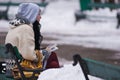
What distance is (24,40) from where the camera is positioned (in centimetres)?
559

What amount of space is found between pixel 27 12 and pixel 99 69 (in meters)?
1.42

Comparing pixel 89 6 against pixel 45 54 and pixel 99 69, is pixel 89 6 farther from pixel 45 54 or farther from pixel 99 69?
pixel 99 69

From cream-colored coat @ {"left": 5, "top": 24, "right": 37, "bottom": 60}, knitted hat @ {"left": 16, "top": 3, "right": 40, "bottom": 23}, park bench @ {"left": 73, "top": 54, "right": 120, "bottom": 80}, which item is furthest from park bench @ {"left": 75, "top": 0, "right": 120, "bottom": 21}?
park bench @ {"left": 73, "top": 54, "right": 120, "bottom": 80}

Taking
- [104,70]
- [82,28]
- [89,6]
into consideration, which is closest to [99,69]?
[104,70]

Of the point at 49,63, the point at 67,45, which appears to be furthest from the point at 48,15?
the point at 49,63

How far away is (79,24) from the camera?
61.8 ft

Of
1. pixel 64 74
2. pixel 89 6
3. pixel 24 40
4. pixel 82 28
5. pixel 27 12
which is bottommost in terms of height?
pixel 82 28

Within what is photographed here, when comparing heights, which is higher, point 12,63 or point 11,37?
point 11,37

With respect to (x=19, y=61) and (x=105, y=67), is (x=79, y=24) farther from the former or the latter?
(x=105, y=67)

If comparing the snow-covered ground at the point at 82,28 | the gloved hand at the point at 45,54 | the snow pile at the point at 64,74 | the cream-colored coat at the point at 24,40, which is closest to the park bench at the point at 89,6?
the snow-covered ground at the point at 82,28

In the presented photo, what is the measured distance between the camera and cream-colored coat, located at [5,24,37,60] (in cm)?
559

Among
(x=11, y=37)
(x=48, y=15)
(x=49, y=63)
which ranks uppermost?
(x=11, y=37)

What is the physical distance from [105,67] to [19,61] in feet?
5.12

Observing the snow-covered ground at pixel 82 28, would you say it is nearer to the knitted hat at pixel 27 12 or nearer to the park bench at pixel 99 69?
the knitted hat at pixel 27 12
